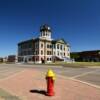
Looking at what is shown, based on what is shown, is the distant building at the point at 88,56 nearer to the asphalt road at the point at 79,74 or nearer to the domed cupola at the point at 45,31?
the domed cupola at the point at 45,31

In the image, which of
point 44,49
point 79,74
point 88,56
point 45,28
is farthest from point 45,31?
point 79,74

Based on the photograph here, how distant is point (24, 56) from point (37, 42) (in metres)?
10.0

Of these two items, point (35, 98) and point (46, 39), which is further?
point (46, 39)

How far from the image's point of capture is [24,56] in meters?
87.3

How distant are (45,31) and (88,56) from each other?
81.4 ft

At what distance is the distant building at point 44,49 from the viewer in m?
80.6

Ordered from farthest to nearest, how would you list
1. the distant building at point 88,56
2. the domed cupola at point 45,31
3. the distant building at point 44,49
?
the distant building at point 88,56 → the domed cupola at point 45,31 → the distant building at point 44,49

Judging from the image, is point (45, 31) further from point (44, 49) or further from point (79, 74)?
point (79, 74)

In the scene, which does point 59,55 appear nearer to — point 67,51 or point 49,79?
point 67,51

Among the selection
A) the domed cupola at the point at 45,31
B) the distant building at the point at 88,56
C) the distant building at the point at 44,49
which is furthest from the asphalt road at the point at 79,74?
the distant building at the point at 88,56

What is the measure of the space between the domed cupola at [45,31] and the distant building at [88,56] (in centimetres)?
2146

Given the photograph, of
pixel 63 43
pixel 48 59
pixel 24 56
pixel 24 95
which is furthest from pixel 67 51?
pixel 24 95

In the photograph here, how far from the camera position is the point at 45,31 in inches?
3425

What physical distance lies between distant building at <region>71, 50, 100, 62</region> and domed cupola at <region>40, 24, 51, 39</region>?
21463mm
